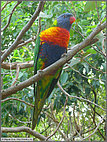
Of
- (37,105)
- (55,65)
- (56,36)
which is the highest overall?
(56,36)

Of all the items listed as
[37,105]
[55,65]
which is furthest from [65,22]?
[37,105]

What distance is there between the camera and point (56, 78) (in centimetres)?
125

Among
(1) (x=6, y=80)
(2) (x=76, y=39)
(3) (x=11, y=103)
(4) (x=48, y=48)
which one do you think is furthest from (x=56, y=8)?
(3) (x=11, y=103)

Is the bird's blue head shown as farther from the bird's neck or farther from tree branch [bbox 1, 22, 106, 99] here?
tree branch [bbox 1, 22, 106, 99]

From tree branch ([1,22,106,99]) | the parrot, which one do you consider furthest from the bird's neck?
tree branch ([1,22,106,99])

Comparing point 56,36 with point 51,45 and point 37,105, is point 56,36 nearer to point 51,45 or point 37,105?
point 51,45

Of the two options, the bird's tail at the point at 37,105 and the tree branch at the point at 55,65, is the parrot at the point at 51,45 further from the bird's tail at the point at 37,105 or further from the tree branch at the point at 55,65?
the tree branch at the point at 55,65

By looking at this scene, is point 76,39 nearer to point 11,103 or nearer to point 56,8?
point 56,8

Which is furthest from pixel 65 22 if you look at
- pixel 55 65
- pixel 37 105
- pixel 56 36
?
pixel 37 105

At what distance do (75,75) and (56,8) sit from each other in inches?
25.9

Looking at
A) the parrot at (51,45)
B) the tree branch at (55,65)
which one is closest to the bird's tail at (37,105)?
the parrot at (51,45)

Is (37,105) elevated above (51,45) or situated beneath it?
situated beneath

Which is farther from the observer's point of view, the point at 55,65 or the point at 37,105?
Answer: the point at 37,105

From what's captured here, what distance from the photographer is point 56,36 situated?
1136 millimetres
